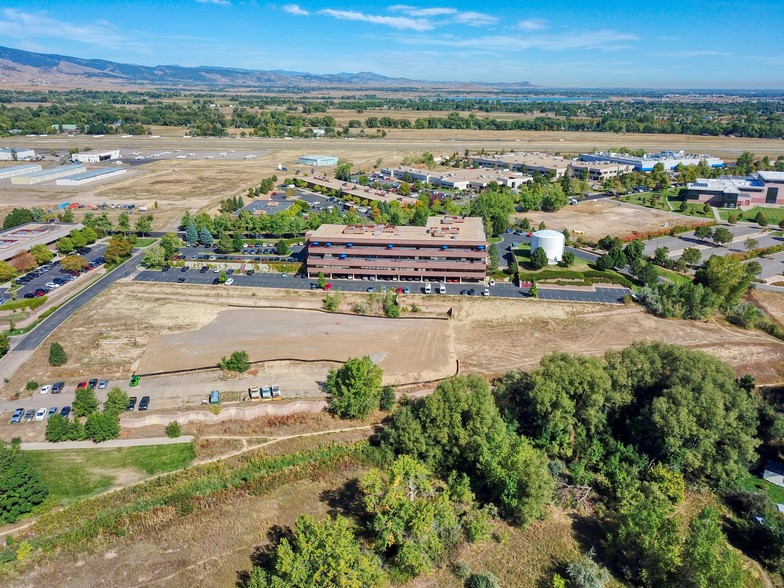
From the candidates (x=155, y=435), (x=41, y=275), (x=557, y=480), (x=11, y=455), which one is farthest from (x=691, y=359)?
(x=41, y=275)

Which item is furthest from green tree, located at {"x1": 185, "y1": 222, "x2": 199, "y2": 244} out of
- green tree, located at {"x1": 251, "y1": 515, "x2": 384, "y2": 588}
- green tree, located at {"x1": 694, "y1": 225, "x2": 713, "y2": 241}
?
green tree, located at {"x1": 694, "y1": 225, "x2": 713, "y2": 241}

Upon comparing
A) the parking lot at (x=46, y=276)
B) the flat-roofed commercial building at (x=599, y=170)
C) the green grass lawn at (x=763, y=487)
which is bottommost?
the green grass lawn at (x=763, y=487)

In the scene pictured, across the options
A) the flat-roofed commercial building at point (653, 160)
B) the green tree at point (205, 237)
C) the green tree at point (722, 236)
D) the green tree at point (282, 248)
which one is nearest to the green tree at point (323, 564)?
the green tree at point (282, 248)

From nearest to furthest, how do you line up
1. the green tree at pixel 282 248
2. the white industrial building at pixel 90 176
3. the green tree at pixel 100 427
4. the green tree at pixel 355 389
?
the green tree at pixel 100 427 < the green tree at pixel 355 389 < the green tree at pixel 282 248 < the white industrial building at pixel 90 176

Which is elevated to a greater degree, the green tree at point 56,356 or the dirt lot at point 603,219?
the dirt lot at point 603,219

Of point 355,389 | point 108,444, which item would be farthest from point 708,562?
point 108,444

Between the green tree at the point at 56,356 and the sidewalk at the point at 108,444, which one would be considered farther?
the green tree at the point at 56,356

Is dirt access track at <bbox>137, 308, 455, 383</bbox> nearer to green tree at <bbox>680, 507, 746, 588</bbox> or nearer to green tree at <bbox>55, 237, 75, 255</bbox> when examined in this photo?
green tree at <bbox>680, 507, 746, 588</bbox>

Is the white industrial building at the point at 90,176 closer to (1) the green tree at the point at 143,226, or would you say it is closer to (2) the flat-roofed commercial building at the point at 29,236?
(2) the flat-roofed commercial building at the point at 29,236
